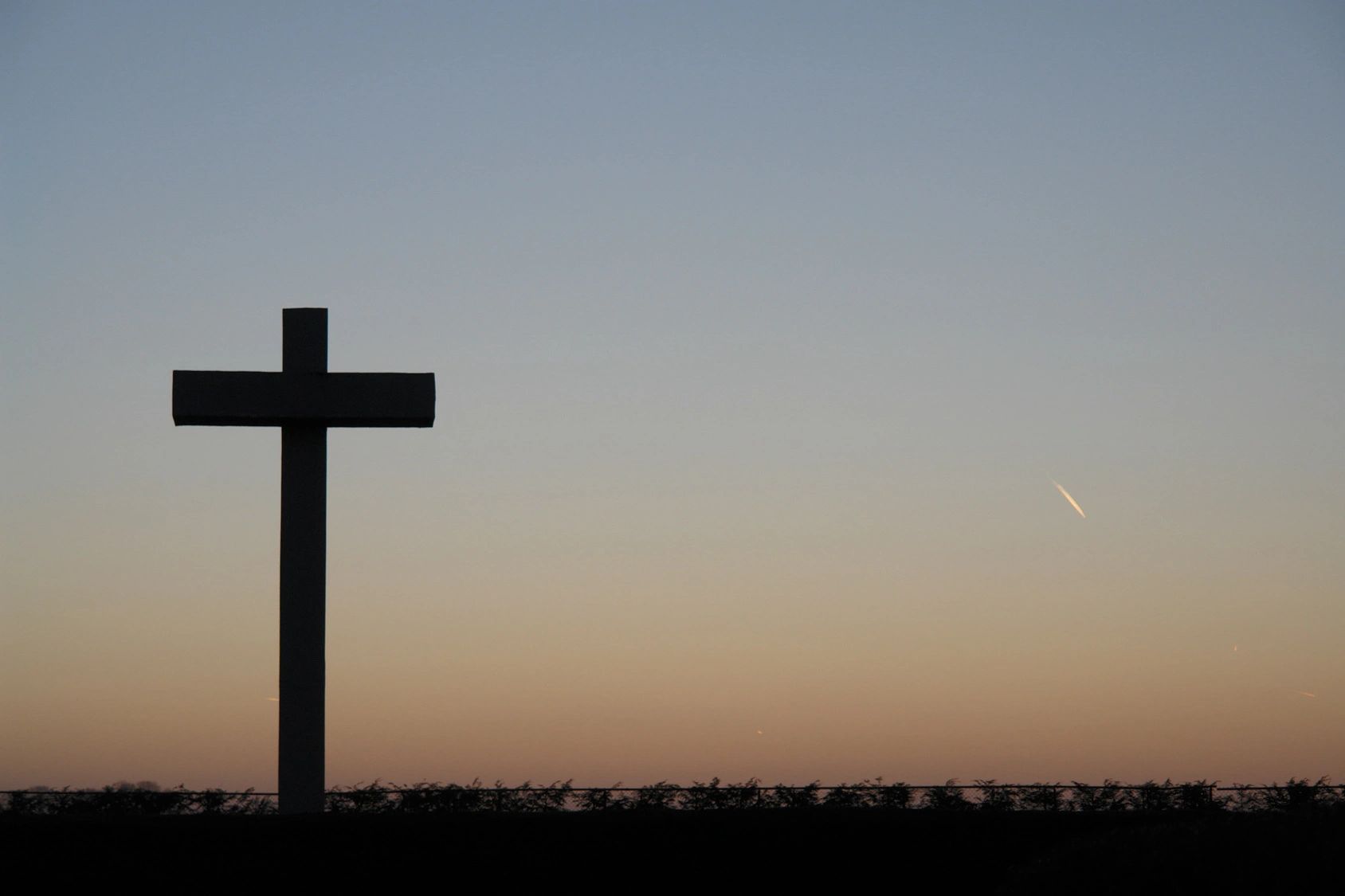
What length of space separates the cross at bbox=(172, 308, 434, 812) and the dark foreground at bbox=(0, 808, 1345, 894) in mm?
1030

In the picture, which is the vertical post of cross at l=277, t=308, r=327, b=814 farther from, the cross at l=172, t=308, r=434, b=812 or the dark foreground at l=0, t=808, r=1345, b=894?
the dark foreground at l=0, t=808, r=1345, b=894

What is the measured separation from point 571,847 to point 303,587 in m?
4.15

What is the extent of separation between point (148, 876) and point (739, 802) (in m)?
7.45

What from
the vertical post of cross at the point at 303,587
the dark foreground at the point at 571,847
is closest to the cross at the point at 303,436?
the vertical post of cross at the point at 303,587

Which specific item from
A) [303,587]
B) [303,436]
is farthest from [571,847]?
[303,436]

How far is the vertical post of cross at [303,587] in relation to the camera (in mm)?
16781

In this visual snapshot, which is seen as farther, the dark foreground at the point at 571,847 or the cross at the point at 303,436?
the cross at the point at 303,436

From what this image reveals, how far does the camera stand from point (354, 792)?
61.9 ft

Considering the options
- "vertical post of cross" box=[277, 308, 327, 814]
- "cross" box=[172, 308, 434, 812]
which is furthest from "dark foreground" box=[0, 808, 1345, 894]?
"cross" box=[172, 308, 434, 812]

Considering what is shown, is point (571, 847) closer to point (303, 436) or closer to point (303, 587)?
point (303, 587)

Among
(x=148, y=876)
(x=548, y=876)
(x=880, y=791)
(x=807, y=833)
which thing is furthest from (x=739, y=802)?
(x=148, y=876)

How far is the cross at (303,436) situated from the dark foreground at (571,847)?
103 cm

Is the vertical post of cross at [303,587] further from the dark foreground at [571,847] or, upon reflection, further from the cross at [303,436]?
the dark foreground at [571,847]

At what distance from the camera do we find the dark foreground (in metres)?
14.5
